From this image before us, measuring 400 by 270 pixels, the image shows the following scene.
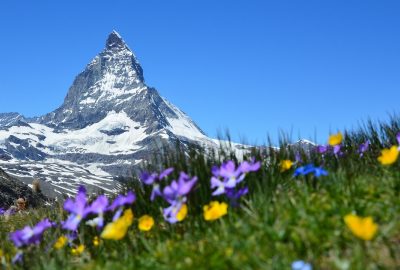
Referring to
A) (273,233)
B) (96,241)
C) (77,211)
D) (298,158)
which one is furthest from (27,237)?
(298,158)

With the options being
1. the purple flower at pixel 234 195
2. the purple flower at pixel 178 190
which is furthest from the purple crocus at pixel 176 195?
the purple flower at pixel 234 195

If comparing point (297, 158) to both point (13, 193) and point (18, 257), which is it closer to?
point (18, 257)

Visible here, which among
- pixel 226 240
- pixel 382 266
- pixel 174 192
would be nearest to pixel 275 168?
pixel 174 192

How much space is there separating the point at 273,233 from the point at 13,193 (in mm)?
17774

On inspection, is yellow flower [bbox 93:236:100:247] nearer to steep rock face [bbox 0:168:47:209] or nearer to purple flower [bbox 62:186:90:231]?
purple flower [bbox 62:186:90:231]

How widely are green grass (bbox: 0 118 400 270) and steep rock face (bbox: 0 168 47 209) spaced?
13857 mm

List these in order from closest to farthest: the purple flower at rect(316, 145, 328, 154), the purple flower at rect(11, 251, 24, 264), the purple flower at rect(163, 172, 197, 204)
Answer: the purple flower at rect(163, 172, 197, 204) → the purple flower at rect(11, 251, 24, 264) → the purple flower at rect(316, 145, 328, 154)

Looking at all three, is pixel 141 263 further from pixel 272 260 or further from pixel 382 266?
pixel 382 266

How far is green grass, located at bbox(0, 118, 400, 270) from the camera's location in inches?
130

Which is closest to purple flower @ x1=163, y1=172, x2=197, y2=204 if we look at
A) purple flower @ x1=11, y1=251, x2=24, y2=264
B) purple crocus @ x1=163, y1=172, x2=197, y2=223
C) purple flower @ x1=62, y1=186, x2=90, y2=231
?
purple crocus @ x1=163, y1=172, x2=197, y2=223

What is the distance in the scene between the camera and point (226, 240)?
12.3 ft

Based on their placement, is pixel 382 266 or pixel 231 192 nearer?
pixel 382 266

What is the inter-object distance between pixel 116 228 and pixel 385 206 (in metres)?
2.14

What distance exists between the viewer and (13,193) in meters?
19.5
